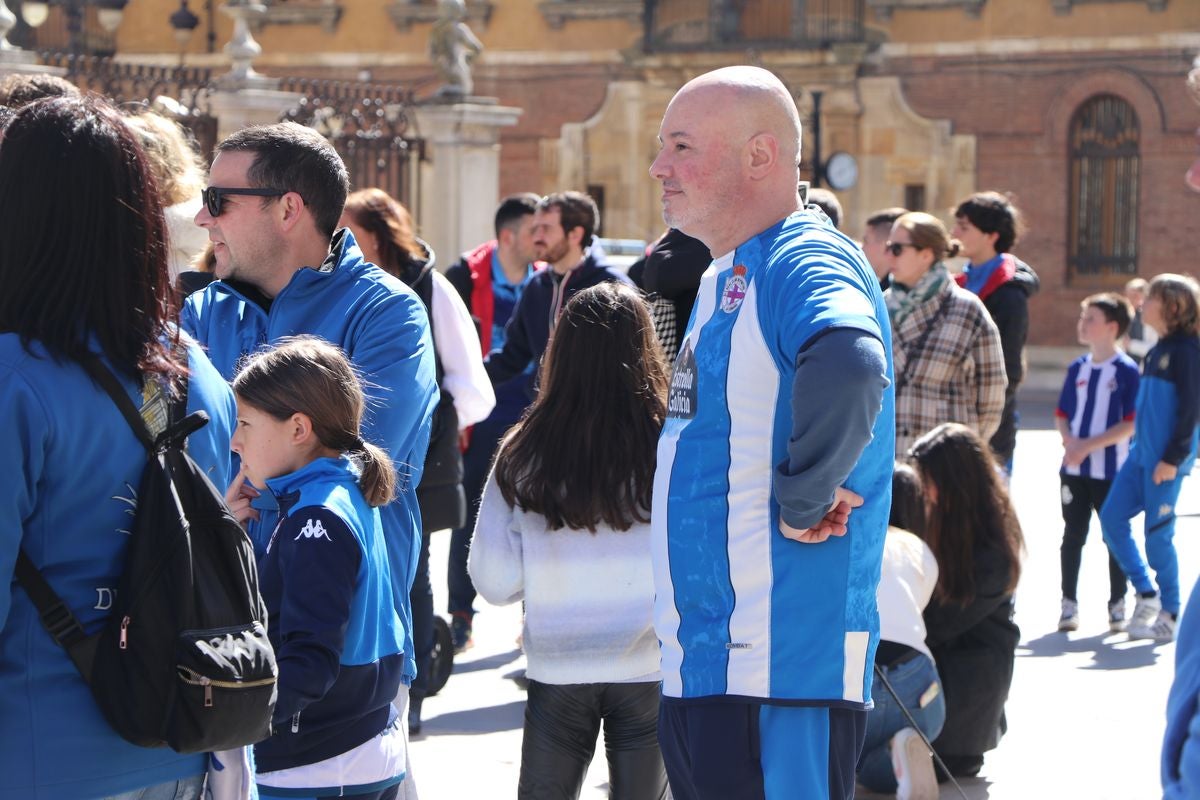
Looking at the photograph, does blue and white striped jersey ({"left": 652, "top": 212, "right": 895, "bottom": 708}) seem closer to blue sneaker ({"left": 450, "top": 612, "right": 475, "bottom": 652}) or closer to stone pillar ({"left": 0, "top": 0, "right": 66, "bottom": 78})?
blue sneaker ({"left": 450, "top": 612, "right": 475, "bottom": 652})

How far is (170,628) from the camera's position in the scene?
2580mm

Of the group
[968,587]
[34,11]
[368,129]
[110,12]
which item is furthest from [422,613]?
[110,12]

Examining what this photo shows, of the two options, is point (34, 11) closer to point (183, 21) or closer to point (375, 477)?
point (183, 21)

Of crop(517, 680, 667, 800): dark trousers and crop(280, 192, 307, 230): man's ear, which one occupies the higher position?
crop(280, 192, 307, 230): man's ear

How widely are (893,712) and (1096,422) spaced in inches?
166

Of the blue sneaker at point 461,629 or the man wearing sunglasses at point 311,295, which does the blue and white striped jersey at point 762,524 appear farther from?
the blue sneaker at point 461,629

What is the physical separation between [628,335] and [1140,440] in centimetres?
542

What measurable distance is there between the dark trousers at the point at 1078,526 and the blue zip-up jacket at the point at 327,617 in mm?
6088

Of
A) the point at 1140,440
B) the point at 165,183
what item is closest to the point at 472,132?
the point at 1140,440

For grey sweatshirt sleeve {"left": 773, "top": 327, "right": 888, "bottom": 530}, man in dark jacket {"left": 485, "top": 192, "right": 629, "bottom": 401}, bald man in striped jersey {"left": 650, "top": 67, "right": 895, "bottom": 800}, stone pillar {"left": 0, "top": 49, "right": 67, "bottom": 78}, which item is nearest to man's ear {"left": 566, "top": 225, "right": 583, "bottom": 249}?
man in dark jacket {"left": 485, "top": 192, "right": 629, "bottom": 401}

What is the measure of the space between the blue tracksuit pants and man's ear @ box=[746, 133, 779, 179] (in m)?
6.07

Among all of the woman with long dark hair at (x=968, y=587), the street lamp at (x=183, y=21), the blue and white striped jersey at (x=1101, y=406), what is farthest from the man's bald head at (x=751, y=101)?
the street lamp at (x=183, y=21)

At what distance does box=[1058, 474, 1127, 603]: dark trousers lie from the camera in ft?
30.1

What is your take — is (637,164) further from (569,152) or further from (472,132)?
(472,132)
